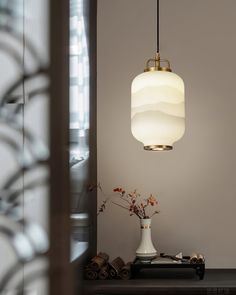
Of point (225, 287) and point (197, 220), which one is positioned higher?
point (197, 220)

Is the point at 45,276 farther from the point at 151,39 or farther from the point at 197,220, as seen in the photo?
the point at 151,39

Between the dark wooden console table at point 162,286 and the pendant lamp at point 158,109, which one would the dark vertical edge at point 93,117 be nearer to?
the dark wooden console table at point 162,286

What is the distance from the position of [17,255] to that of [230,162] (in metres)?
1.66

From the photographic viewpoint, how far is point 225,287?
2266 mm

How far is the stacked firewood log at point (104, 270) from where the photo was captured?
2.41m

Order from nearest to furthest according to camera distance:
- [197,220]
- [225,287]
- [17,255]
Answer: [17,255] → [225,287] → [197,220]

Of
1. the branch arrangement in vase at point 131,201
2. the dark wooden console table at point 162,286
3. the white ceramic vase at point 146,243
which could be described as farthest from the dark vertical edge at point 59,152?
the branch arrangement in vase at point 131,201

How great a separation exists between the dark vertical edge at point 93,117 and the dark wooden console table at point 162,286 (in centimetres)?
35

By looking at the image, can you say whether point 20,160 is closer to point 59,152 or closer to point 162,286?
point 59,152

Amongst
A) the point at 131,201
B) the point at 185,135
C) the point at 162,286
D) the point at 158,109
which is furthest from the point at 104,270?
the point at 185,135

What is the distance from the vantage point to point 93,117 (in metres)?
2.83

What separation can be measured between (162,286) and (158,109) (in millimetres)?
839

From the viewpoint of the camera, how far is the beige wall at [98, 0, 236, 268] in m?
2.85

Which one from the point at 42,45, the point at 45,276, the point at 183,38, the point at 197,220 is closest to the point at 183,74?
the point at 183,38
